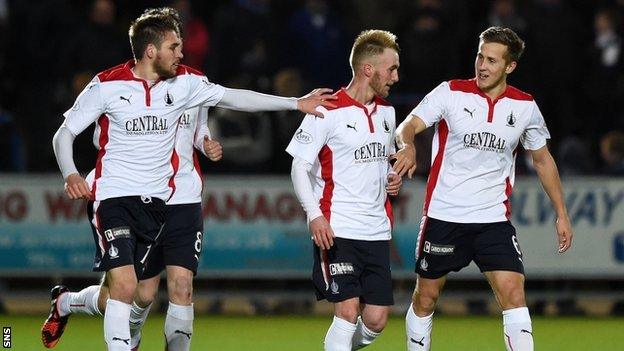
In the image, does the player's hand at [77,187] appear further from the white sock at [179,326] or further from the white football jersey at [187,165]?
the white sock at [179,326]

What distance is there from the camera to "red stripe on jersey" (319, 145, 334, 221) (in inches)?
Answer: 360

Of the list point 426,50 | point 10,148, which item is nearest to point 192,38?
point 10,148

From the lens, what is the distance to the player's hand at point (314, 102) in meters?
9.09

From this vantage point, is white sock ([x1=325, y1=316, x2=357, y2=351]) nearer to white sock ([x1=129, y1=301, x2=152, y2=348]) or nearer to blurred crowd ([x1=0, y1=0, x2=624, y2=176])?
white sock ([x1=129, y1=301, x2=152, y2=348])

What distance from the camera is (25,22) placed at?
50.8ft

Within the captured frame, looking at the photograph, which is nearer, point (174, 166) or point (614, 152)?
point (174, 166)

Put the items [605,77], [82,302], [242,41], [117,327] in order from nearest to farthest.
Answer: [117,327] < [82,302] < [242,41] < [605,77]

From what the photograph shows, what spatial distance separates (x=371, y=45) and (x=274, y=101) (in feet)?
2.43

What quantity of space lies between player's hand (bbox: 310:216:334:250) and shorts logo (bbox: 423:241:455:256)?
0.88 meters

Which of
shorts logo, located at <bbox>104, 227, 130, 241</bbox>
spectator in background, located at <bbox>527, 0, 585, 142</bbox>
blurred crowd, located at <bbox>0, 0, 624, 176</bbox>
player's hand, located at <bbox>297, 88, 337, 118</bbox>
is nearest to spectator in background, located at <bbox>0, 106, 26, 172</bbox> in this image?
blurred crowd, located at <bbox>0, 0, 624, 176</bbox>

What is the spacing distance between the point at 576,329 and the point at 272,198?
3.29 meters

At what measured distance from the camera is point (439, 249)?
9.43 metres

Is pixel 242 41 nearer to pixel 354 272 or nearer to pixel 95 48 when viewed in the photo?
pixel 95 48

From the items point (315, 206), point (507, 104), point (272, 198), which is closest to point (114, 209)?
point (315, 206)
